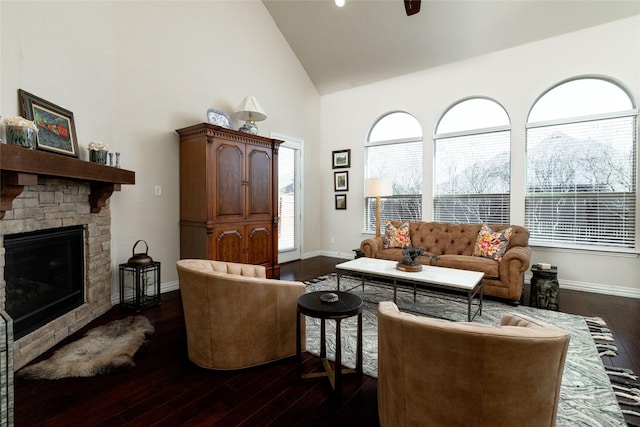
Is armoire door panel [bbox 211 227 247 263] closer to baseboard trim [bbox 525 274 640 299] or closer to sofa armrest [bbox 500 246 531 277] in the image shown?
sofa armrest [bbox 500 246 531 277]

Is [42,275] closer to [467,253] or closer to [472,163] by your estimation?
[467,253]

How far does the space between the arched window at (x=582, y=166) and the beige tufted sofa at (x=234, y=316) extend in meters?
3.94

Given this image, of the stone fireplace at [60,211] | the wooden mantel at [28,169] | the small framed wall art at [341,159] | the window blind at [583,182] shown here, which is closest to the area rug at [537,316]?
the window blind at [583,182]

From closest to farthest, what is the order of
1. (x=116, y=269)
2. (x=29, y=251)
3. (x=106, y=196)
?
(x=29, y=251)
(x=106, y=196)
(x=116, y=269)

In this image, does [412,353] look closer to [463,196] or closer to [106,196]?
[106,196]

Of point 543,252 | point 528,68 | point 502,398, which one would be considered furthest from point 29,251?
point 528,68

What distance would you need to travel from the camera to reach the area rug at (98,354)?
6.64 ft

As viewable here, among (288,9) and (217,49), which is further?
(288,9)

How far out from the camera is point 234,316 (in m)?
2.00

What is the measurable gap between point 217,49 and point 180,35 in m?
0.56

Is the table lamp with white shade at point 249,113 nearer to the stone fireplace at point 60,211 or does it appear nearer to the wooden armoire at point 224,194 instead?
the wooden armoire at point 224,194

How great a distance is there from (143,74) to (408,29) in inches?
144

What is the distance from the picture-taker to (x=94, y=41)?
3.02 metres

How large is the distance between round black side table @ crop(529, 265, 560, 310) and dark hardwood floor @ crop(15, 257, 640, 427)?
94 cm
